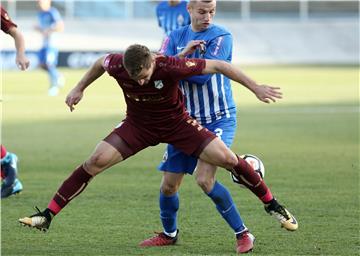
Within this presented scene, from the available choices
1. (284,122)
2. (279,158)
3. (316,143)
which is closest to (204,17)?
(279,158)

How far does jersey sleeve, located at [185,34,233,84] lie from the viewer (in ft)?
26.5

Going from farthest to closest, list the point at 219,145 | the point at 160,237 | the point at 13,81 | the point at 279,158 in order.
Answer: the point at 13,81, the point at 279,158, the point at 160,237, the point at 219,145

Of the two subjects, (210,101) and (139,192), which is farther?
(139,192)

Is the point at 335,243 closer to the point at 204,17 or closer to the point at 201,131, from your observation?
the point at 201,131

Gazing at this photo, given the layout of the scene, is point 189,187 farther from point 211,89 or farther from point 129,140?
point 129,140

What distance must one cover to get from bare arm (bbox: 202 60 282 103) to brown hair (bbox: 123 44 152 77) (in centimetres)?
53

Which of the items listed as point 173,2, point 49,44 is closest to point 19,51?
point 173,2

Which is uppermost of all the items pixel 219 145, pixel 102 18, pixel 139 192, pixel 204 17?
pixel 204 17

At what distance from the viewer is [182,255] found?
767 cm

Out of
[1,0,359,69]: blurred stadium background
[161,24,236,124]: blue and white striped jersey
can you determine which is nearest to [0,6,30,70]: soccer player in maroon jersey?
[161,24,236,124]: blue and white striped jersey

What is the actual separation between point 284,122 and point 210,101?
1164cm

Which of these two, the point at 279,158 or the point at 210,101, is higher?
the point at 210,101

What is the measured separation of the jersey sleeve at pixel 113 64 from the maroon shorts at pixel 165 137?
0.51 m

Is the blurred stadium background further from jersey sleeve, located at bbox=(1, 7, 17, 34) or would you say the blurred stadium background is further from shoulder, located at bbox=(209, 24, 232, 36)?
shoulder, located at bbox=(209, 24, 232, 36)
